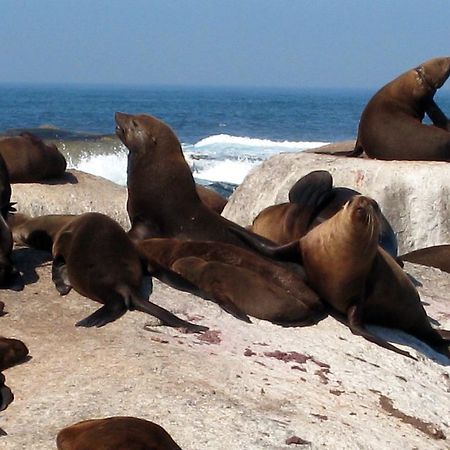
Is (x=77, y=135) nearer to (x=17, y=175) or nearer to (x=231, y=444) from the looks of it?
(x=17, y=175)

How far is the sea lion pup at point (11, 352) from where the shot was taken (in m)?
4.75

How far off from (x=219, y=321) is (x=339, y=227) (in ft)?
3.01

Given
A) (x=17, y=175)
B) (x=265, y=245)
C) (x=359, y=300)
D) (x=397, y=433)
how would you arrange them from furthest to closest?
(x=17, y=175) → (x=265, y=245) → (x=359, y=300) → (x=397, y=433)

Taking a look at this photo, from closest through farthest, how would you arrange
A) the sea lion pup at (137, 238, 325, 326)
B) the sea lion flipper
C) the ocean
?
the sea lion pup at (137, 238, 325, 326)
the sea lion flipper
the ocean

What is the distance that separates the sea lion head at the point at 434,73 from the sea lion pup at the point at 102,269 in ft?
18.1

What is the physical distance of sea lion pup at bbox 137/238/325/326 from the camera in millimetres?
6031

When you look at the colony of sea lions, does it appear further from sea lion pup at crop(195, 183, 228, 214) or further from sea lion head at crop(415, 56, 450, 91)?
sea lion head at crop(415, 56, 450, 91)

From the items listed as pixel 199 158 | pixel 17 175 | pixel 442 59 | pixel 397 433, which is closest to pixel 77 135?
pixel 199 158

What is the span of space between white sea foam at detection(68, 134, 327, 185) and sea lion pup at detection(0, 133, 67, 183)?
9369mm

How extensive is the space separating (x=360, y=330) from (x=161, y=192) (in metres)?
2.07

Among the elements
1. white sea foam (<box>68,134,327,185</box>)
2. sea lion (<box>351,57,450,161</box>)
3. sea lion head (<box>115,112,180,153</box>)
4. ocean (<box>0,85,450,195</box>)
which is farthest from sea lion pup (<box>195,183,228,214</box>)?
white sea foam (<box>68,134,327,185</box>)

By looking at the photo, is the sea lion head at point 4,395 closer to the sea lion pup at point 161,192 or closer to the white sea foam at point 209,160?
the sea lion pup at point 161,192

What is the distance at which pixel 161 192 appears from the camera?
7488 millimetres

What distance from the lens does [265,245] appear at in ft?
22.4
